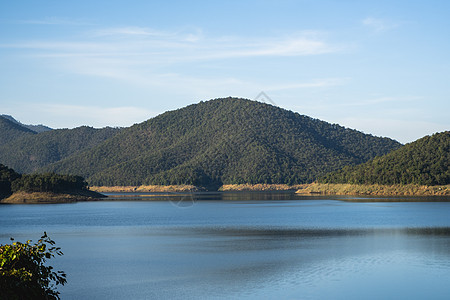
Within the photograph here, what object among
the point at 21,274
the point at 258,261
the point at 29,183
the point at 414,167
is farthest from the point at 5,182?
the point at 21,274

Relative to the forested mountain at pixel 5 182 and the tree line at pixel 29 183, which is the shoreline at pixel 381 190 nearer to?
the tree line at pixel 29 183

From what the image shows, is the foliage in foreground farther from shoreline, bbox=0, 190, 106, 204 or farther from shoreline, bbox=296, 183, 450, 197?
shoreline, bbox=296, 183, 450, 197

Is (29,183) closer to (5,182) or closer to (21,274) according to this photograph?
(5,182)

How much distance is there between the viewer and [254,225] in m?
58.9

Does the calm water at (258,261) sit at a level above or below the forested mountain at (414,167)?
below

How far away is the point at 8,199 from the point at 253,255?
4078 inches

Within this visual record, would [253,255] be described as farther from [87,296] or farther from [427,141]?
[427,141]

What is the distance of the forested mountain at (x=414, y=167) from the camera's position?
121550mm

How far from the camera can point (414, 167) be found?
124562 millimetres

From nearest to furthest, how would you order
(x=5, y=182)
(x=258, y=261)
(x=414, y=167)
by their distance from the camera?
(x=258, y=261)
(x=414, y=167)
(x=5, y=182)

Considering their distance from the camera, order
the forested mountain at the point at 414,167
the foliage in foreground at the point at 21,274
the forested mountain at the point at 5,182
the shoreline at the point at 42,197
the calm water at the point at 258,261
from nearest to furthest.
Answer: the foliage in foreground at the point at 21,274 → the calm water at the point at 258,261 → the forested mountain at the point at 414,167 → the shoreline at the point at 42,197 → the forested mountain at the point at 5,182

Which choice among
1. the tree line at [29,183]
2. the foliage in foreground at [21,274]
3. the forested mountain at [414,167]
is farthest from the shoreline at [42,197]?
the foliage in foreground at [21,274]

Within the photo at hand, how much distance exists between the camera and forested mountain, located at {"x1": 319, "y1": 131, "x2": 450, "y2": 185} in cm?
12155

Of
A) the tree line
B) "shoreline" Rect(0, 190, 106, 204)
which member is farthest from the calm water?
"shoreline" Rect(0, 190, 106, 204)
